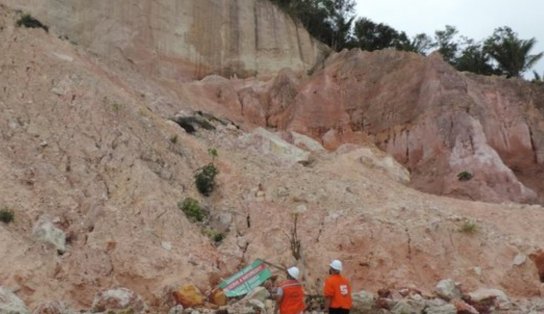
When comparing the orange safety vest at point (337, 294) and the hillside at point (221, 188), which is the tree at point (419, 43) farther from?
the orange safety vest at point (337, 294)

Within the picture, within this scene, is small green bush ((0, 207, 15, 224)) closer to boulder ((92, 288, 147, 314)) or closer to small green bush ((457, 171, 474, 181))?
boulder ((92, 288, 147, 314))

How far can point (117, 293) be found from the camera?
15.1 m

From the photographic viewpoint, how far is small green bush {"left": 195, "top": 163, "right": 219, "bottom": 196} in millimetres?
20359

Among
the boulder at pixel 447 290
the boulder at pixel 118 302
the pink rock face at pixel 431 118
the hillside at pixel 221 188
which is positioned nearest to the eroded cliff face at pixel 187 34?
the hillside at pixel 221 188

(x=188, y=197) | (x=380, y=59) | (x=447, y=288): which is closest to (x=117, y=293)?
(x=188, y=197)

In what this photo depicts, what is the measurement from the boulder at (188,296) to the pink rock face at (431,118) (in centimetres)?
1232

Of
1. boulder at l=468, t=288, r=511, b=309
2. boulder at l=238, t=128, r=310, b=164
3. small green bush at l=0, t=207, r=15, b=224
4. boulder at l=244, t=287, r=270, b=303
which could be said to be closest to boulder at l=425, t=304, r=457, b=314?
boulder at l=468, t=288, r=511, b=309

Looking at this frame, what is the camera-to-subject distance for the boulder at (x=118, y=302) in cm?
1488

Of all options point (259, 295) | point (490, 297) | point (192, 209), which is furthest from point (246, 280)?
point (490, 297)

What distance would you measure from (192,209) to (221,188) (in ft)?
5.66

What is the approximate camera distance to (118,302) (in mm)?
14930

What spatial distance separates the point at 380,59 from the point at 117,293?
19.0 metres

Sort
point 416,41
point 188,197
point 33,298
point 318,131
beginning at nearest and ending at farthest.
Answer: point 33,298 < point 188,197 < point 318,131 < point 416,41

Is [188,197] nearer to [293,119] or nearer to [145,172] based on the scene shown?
[145,172]
